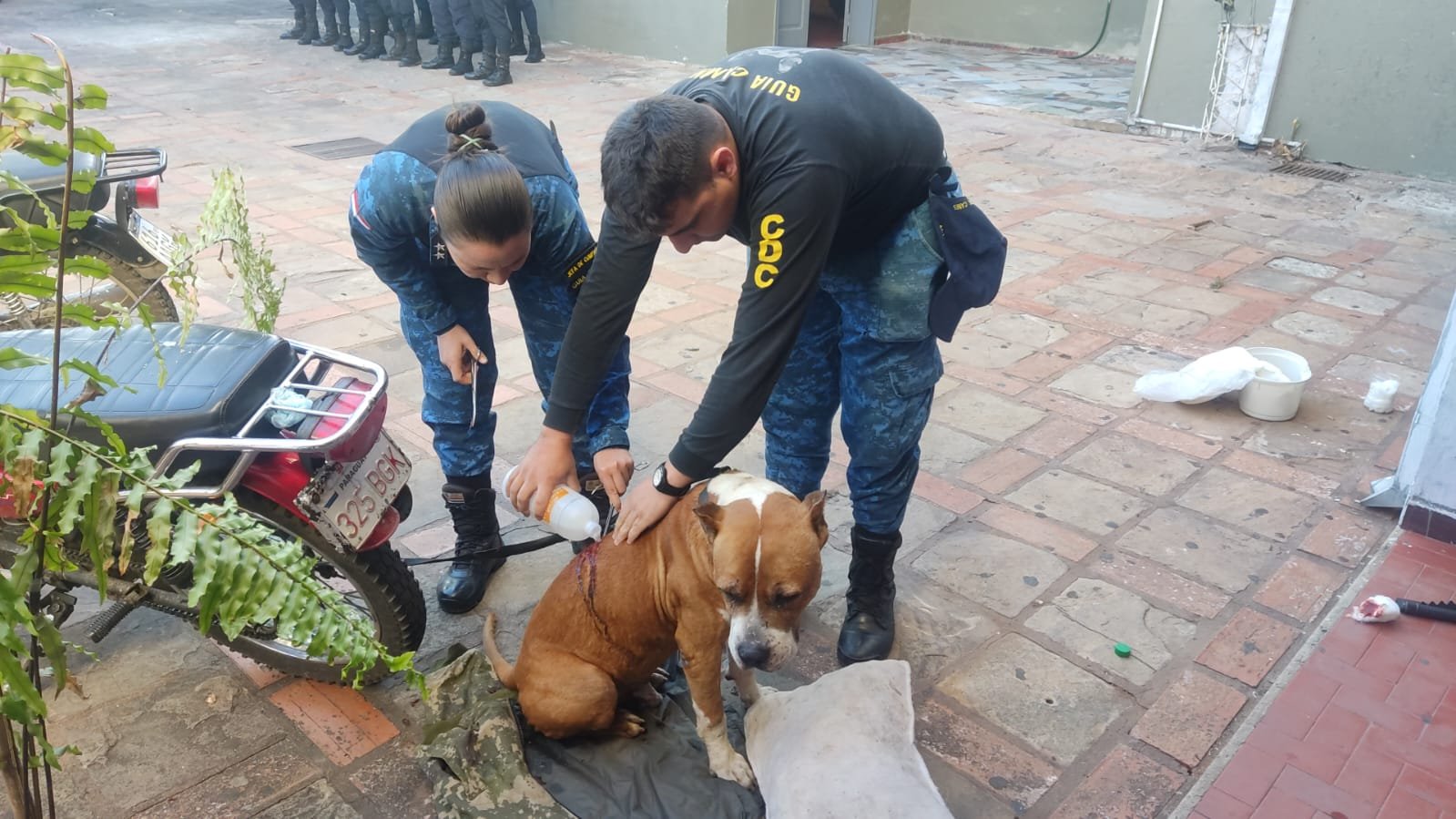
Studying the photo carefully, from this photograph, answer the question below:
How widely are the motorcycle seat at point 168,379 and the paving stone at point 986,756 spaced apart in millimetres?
1944

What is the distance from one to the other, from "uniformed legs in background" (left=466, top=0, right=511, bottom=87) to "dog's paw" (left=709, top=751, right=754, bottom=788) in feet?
34.7

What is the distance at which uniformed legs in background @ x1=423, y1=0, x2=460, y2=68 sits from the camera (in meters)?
12.0

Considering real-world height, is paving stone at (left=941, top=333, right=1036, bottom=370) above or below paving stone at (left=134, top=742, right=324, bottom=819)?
above

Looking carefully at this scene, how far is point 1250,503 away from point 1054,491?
2.36ft

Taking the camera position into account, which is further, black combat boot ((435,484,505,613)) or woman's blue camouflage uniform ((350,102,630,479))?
black combat boot ((435,484,505,613))

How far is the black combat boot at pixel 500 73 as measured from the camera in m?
11.5

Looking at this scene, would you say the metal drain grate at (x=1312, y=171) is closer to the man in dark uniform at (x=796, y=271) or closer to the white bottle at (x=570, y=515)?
the man in dark uniform at (x=796, y=271)

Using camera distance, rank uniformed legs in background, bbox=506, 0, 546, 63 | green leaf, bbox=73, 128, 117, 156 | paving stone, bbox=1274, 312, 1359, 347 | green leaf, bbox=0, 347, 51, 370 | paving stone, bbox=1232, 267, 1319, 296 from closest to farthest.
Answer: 1. green leaf, bbox=0, 347, 51, 370
2. green leaf, bbox=73, 128, 117, 156
3. paving stone, bbox=1274, 312, 1359, 347
4. paving stone, bbox=1232, 267, 1319, 296
5. uniformed legs in background, bbox=506, 0, 546, 63

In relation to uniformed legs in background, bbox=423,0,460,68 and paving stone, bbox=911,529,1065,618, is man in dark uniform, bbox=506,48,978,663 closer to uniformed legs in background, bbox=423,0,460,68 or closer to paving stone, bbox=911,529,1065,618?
paving stone, bbox=911,529,1065,618

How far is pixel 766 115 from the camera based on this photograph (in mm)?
2047

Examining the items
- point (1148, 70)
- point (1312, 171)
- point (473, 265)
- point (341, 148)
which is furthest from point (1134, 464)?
point (341, 148)

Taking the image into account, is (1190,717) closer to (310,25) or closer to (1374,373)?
(1374,373)

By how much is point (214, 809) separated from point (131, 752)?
349mm

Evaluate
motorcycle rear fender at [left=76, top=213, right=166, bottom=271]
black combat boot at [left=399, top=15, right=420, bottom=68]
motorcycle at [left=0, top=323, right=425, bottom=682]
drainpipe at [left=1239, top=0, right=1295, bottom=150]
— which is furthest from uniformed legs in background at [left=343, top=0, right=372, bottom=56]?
motorcycle at [left=0, top=323, right=425, bottom=682]
